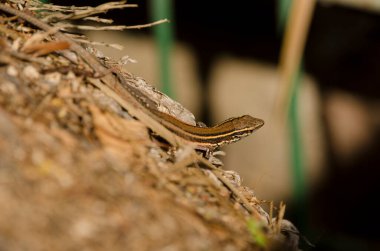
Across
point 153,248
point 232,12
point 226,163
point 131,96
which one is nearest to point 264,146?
point 226,163

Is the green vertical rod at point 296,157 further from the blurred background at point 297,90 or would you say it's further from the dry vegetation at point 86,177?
the dry vegetation at point 86,177

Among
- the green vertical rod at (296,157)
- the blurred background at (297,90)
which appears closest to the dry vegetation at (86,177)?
the green vertical rod at (296,157)

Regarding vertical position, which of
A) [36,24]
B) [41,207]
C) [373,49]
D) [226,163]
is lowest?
[226,163]

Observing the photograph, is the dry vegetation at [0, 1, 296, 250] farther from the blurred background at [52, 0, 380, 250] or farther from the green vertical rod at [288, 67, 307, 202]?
the blurred background at [52, 0, 380, 250]

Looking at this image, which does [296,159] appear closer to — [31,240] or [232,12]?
[232,12]

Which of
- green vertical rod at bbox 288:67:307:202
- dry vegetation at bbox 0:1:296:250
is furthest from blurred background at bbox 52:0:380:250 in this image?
dry vegetation at bbox 0:1:296:250

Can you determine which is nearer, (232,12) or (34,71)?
(34,71)
